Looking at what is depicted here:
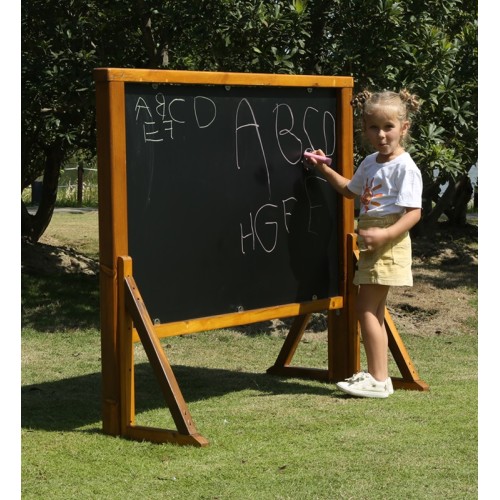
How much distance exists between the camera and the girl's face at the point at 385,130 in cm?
679

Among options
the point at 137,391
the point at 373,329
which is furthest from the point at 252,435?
the point at 137,391

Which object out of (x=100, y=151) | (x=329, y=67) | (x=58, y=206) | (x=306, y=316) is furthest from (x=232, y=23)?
(x=58, y=206)

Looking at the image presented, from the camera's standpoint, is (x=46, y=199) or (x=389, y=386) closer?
(x=389, y=386)

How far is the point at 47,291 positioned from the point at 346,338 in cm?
483

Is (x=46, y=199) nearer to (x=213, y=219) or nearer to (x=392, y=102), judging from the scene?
(x=213, y=219)

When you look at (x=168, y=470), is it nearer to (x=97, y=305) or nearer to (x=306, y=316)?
(x=306, y=316)

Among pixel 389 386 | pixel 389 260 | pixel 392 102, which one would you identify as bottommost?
pixel 389 386

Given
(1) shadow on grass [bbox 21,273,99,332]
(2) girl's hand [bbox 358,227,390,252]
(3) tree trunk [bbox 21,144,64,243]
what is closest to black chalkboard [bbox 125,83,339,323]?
(2) girl's hand [bbox 358,227,390,252]

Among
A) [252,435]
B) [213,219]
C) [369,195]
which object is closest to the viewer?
[252,435]

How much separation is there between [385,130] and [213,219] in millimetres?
1199

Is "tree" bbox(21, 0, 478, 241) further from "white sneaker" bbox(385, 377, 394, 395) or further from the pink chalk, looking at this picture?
"white sneaker" bbox(385, 377, 394, 395)

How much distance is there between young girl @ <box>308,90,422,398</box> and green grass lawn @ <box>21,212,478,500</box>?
28 centimetres

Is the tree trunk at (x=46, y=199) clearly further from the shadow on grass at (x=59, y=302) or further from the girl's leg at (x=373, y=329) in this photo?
the girl's leg at (x=373, y=329)

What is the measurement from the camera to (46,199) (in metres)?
14.0
